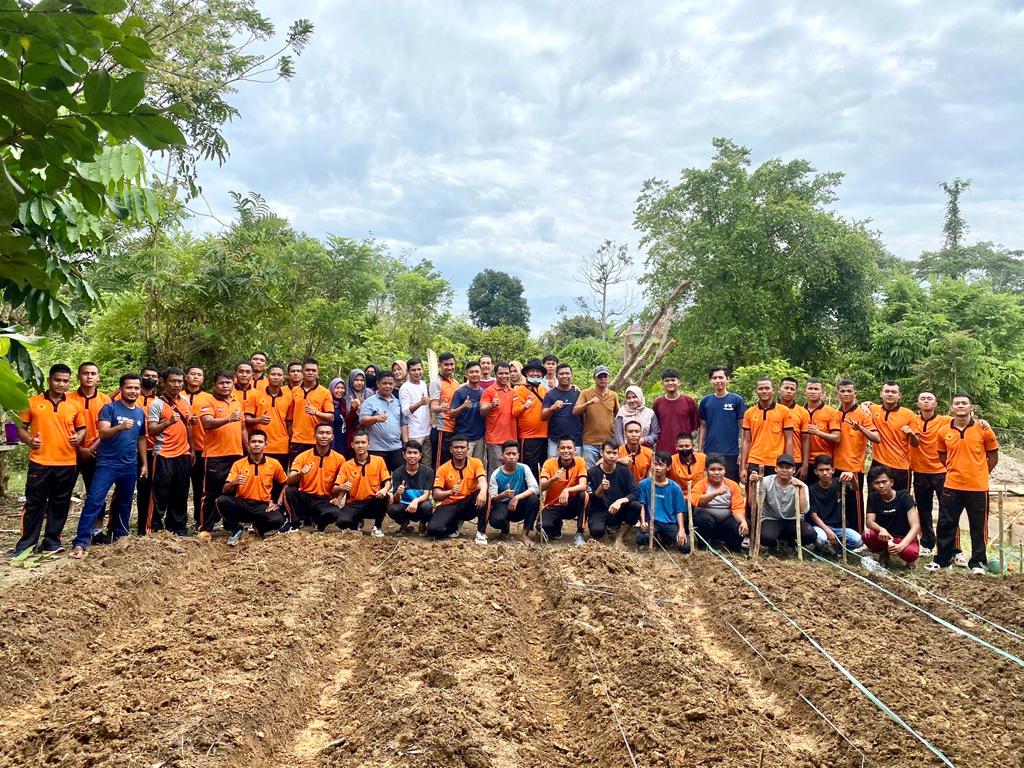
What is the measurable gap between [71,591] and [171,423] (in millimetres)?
2191

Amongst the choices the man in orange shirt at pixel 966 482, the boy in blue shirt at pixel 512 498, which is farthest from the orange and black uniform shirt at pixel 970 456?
the boy in blue shirt at pixel 512 498

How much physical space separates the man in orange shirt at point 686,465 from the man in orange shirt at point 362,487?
313cm

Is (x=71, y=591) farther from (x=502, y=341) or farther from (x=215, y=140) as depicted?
(x=502, y=341)

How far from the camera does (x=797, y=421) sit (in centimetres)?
753

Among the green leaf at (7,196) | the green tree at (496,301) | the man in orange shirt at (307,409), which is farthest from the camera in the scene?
the green tree at (496,301)

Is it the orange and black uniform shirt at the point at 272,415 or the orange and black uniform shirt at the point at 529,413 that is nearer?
the orange and black uniform shirt at the point at 272,415

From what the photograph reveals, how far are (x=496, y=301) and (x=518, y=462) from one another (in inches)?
1098

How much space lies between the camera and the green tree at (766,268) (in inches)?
675

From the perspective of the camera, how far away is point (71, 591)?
532cm

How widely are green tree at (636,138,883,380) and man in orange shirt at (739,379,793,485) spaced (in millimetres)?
10199

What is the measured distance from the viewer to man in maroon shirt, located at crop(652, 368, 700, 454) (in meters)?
7.86

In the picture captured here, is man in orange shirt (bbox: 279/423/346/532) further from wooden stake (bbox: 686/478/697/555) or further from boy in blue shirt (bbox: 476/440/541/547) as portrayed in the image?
wooden stake (bbox: 686/478/697/555)

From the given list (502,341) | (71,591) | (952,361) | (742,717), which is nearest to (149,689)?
(71,591)

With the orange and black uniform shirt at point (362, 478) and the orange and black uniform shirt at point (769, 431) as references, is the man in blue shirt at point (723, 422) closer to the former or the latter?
the orange and black uniform shirt at point (769, 431)
